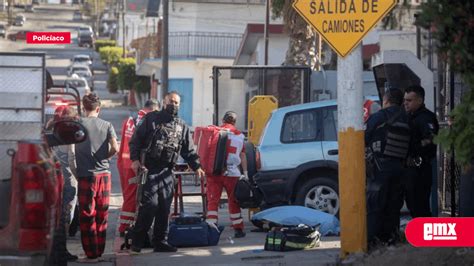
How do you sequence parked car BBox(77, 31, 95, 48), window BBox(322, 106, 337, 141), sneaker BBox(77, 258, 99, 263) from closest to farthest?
sneaker BBox(77, 258, 99, 263) < window BBox(322, 106, 337, 141) < parked car BBox(77, 31, 95, 48)

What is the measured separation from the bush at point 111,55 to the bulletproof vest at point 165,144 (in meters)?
56.0

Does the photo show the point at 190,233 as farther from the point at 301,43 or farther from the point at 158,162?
the point at 301,43

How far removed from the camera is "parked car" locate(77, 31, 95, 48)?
77.8m

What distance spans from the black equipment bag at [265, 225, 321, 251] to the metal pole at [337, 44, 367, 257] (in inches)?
54.8

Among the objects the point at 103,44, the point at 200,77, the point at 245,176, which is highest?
the point at 103,44

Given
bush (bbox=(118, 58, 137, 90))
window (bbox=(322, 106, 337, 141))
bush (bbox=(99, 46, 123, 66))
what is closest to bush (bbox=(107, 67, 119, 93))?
bush (bbox=(99, 46, 123, 66))

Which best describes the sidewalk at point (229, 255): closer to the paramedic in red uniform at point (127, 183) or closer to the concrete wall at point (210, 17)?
the paramedic in red uniform at point (127, 183)

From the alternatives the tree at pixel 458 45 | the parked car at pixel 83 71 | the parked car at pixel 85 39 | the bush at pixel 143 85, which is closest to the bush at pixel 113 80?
the parked car at pixel 83 71

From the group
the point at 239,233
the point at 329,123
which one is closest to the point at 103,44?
the point at 329,123

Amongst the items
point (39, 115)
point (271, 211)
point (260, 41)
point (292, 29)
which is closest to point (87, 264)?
point (39, 115)

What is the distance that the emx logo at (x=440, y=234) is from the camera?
800 centimetres

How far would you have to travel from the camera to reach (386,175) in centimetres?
992

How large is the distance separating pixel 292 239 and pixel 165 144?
1.73m

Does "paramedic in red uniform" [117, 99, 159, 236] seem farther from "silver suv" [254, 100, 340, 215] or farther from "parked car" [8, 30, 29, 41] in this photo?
"parked car" [8, 30, 29, 41]
